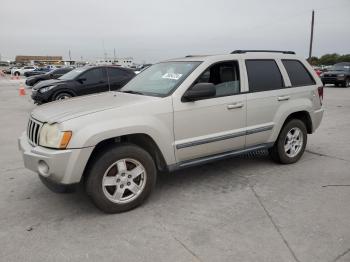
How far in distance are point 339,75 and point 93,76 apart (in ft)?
51.2

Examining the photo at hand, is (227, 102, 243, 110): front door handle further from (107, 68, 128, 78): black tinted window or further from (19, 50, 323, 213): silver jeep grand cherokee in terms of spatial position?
(107, 68, 128, 78): black tinted window

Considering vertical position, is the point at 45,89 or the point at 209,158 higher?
the point at 45,89

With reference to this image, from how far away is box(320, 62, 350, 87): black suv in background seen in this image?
68.3 ft

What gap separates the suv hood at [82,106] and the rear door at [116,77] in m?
7.47

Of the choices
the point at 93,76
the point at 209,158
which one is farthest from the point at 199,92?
the point at 93,76

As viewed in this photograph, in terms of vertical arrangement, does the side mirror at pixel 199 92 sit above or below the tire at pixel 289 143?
above

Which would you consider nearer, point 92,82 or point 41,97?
point 41,97

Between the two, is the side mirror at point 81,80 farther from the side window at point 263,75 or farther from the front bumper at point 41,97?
the side window at point 263,75

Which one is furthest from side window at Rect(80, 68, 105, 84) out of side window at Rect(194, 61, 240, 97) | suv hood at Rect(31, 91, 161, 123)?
side window at Rect(194, 61, 240, 97)

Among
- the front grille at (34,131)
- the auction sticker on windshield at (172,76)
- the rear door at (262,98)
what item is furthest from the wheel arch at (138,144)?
the rear door at (262,98)

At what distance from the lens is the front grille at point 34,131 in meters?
3.74

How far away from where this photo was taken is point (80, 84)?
11.5 meters

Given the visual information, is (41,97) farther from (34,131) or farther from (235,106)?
(235,106)

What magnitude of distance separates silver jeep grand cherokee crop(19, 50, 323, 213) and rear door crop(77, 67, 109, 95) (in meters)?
6.65
